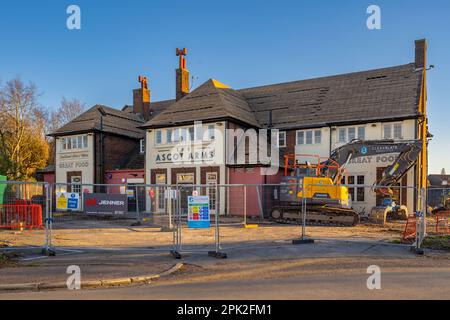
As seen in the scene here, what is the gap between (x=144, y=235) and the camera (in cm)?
1606

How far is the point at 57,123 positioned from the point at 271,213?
44.9 m

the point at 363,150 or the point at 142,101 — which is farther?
the point at 142,101

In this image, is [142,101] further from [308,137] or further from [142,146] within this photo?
[308,137]

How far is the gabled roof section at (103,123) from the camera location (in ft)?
107

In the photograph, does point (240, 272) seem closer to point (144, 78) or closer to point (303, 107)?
point (303, 107)

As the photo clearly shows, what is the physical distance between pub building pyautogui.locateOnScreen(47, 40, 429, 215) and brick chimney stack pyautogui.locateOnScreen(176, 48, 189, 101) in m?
0.09

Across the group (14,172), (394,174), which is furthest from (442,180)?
(14,172)

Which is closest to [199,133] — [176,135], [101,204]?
[176,135]

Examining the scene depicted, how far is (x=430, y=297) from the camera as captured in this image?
6.94m

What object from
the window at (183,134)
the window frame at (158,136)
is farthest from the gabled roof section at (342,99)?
the window frame at (158,136)

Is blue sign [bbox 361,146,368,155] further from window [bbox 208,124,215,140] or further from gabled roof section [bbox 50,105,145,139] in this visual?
gabled roof section [bbox 50,105,145,139]

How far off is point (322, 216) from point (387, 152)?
499 cm

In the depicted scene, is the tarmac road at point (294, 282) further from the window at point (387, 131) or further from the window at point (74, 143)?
the window at point (74, 143)

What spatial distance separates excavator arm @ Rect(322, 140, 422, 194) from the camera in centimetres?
2030
